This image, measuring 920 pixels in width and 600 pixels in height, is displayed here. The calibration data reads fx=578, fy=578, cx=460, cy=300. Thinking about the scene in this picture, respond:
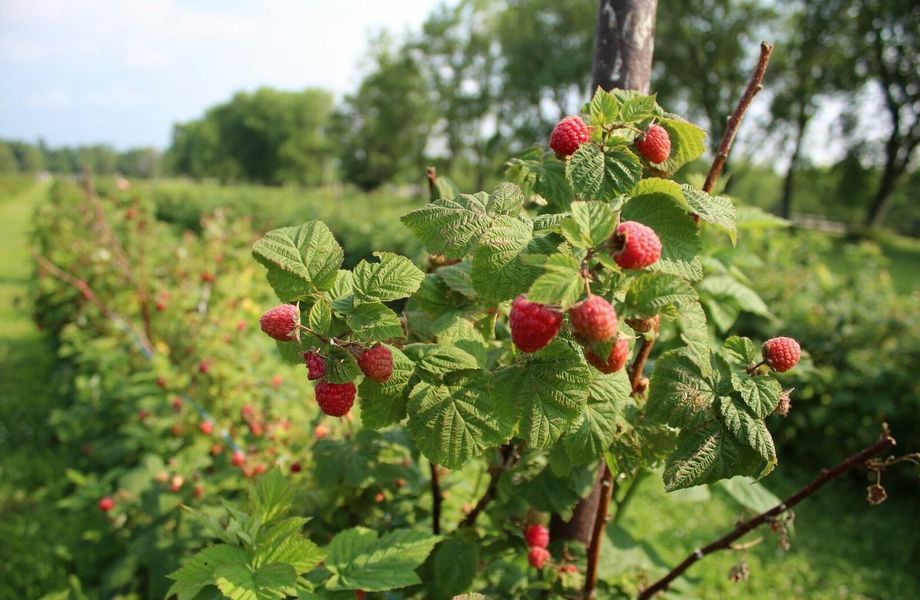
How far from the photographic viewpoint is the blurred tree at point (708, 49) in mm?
21078

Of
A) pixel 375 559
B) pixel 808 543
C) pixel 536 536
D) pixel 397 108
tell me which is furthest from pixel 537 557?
pixel 397 108

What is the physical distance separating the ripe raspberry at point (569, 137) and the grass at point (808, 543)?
2.60m

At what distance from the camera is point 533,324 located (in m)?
0.66

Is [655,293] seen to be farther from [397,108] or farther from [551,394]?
[397,108]

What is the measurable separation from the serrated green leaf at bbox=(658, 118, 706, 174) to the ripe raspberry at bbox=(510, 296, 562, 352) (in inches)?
16.7

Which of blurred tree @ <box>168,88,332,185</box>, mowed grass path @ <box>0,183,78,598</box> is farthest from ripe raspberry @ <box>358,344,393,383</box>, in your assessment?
blurred tree @ <box>168,88,332,185</box>

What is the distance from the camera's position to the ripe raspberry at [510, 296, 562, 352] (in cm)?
66

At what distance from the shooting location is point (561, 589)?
50.7 inches

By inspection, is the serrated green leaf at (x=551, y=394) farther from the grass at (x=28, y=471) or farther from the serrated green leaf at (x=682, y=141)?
the grass at (x=28, y=471)

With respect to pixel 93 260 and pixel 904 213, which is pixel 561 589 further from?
pixel 904 213

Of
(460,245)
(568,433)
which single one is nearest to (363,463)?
(568,433)

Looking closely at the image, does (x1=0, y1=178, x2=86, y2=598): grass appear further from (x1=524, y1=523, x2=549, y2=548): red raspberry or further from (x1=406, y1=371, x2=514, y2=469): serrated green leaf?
(x1=406, y1=371, x2=514, y2=469): serrated green leaf

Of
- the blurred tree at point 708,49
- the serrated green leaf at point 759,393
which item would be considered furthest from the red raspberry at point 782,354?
the blurred tree at point 708,49

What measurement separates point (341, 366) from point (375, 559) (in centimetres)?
51
